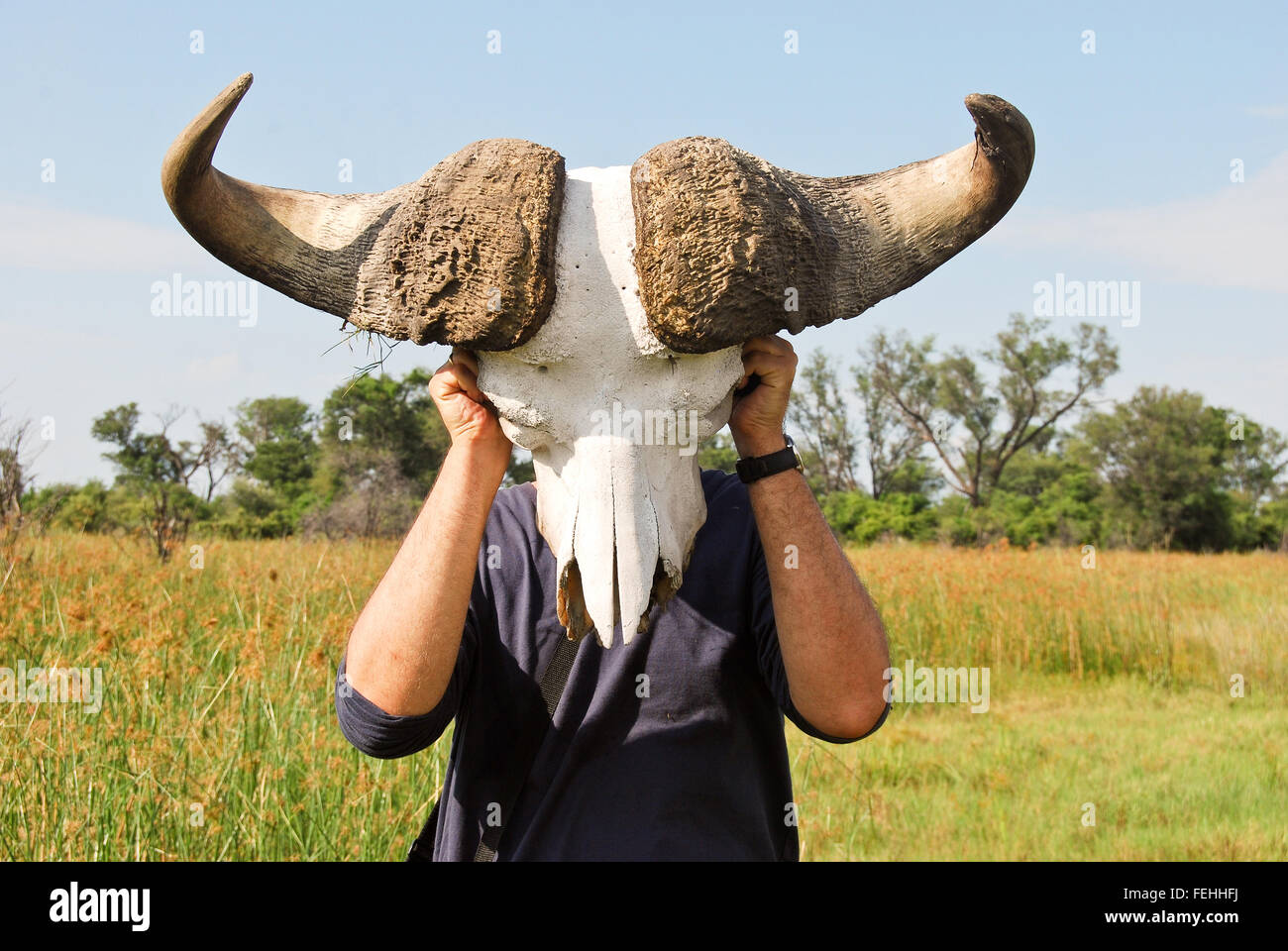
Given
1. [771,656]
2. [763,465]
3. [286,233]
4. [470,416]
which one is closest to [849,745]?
[771,656]

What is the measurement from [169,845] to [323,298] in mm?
2445

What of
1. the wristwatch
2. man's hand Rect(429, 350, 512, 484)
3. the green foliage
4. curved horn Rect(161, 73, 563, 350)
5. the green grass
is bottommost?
the green grass

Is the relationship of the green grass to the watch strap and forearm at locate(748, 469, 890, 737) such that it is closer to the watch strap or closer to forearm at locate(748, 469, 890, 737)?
forearm at locate(748, 469, 890, 737)

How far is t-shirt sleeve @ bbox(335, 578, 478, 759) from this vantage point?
203cm

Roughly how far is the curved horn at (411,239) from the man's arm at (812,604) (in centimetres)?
54

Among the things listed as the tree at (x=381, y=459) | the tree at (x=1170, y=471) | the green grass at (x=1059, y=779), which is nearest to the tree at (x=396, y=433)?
the tree at (x=381, y=459)

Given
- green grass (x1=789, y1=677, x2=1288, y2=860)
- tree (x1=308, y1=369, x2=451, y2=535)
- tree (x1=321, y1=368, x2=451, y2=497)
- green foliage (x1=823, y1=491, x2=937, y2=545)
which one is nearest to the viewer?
green grass (x1=789, y1=677, x2=1288, y2=860)

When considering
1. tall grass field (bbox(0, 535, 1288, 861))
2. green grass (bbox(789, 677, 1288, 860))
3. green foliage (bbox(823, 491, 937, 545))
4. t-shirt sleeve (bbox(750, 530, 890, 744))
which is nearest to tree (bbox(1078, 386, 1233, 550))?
green foliage (bbox(823, 491, 937, 545))

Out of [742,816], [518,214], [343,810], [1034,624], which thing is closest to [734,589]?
[742,816]

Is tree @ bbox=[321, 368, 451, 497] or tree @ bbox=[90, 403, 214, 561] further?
tree @ bbox=[321, 368, 451, 497]

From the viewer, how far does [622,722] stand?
2.20m

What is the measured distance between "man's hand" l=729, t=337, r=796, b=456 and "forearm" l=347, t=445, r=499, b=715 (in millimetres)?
519

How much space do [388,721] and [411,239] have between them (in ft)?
3.20

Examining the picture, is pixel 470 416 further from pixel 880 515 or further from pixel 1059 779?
pixel 880 515
